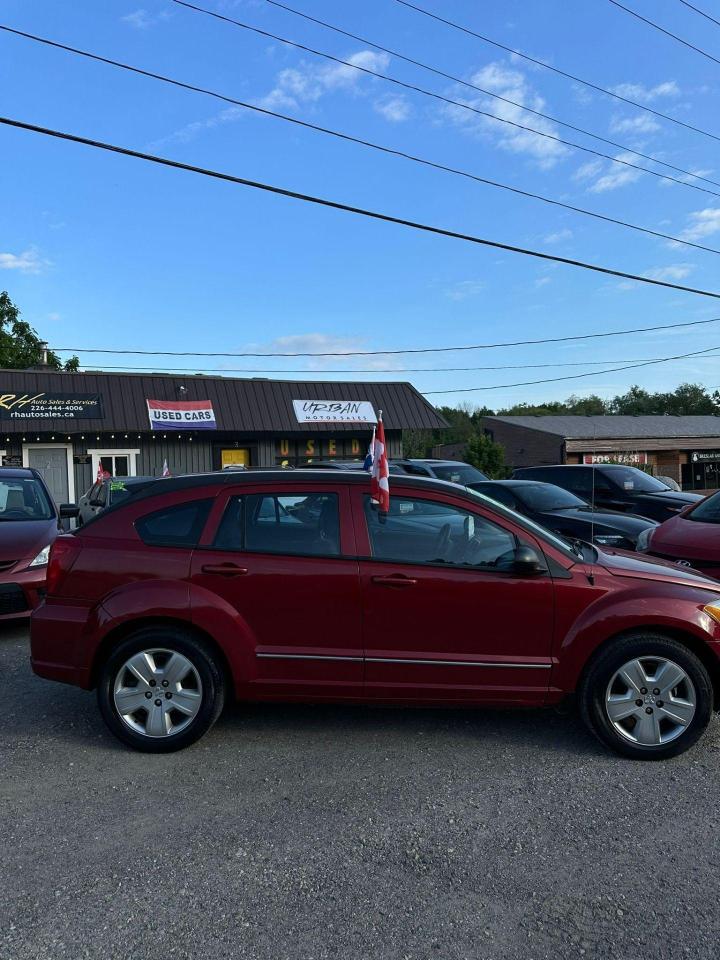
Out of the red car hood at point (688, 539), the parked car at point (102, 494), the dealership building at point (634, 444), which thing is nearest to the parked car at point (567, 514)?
the red car hood at point (688, 539)

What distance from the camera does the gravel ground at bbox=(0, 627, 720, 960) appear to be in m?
2.68

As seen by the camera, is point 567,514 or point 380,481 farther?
point 567,514

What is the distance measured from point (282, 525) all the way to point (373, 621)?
82 cm

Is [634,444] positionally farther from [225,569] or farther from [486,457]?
[225,569]

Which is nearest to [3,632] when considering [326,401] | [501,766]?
[501,766]

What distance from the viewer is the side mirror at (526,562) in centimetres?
422

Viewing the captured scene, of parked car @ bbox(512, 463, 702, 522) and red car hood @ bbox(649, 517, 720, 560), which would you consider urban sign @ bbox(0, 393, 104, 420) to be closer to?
parked car @ bbox(512, 463, 702, 522)

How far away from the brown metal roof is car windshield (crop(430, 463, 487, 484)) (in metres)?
9.96

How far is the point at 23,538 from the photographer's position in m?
7.38

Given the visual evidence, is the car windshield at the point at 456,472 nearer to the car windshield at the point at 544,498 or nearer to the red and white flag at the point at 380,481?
the car windshield at the point at 544,498

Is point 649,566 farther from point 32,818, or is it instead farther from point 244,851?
point 32,818

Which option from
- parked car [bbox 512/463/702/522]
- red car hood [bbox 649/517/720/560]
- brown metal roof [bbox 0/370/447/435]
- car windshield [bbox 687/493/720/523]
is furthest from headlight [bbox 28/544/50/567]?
brown metal roof [bbox 0/370/447/435]

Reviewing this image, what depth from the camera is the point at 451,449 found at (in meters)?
56.4

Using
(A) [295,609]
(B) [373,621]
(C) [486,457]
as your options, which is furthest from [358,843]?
(C) [486,457]
